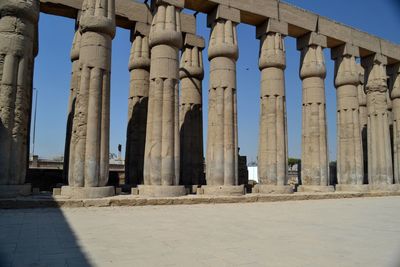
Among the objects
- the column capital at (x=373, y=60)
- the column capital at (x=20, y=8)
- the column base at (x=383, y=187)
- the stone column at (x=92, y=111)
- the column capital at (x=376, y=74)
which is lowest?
the column base at (x=383, y=187)

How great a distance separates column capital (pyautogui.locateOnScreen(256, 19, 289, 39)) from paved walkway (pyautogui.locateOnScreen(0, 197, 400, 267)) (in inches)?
407

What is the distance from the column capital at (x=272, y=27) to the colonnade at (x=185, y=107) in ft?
0.18

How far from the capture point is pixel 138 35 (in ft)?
56.4

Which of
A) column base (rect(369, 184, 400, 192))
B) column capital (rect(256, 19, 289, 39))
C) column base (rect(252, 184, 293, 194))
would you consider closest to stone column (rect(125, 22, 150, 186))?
column capital (rect(256, 19, 289, 39))

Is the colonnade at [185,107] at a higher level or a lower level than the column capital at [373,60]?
lower

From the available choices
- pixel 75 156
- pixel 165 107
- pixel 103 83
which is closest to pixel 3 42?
pixel 103 83

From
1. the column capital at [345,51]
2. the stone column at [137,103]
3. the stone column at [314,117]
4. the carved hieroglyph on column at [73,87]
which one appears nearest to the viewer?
the carved hieroglyph on column at [73,87]

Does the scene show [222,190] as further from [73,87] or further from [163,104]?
[73,87]

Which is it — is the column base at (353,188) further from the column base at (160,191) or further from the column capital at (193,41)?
the column capital at (193,41)

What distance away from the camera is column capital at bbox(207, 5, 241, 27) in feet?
50.5

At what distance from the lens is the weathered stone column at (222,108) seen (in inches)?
567

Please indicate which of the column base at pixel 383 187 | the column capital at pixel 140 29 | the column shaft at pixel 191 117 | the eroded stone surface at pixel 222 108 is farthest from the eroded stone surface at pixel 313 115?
the column capital at pixel 140 29

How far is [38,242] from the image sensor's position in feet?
18.6

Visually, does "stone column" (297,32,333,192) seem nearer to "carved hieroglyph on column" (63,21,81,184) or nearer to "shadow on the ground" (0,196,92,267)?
"carved hieroglyph on column" (63,21,81,184)
